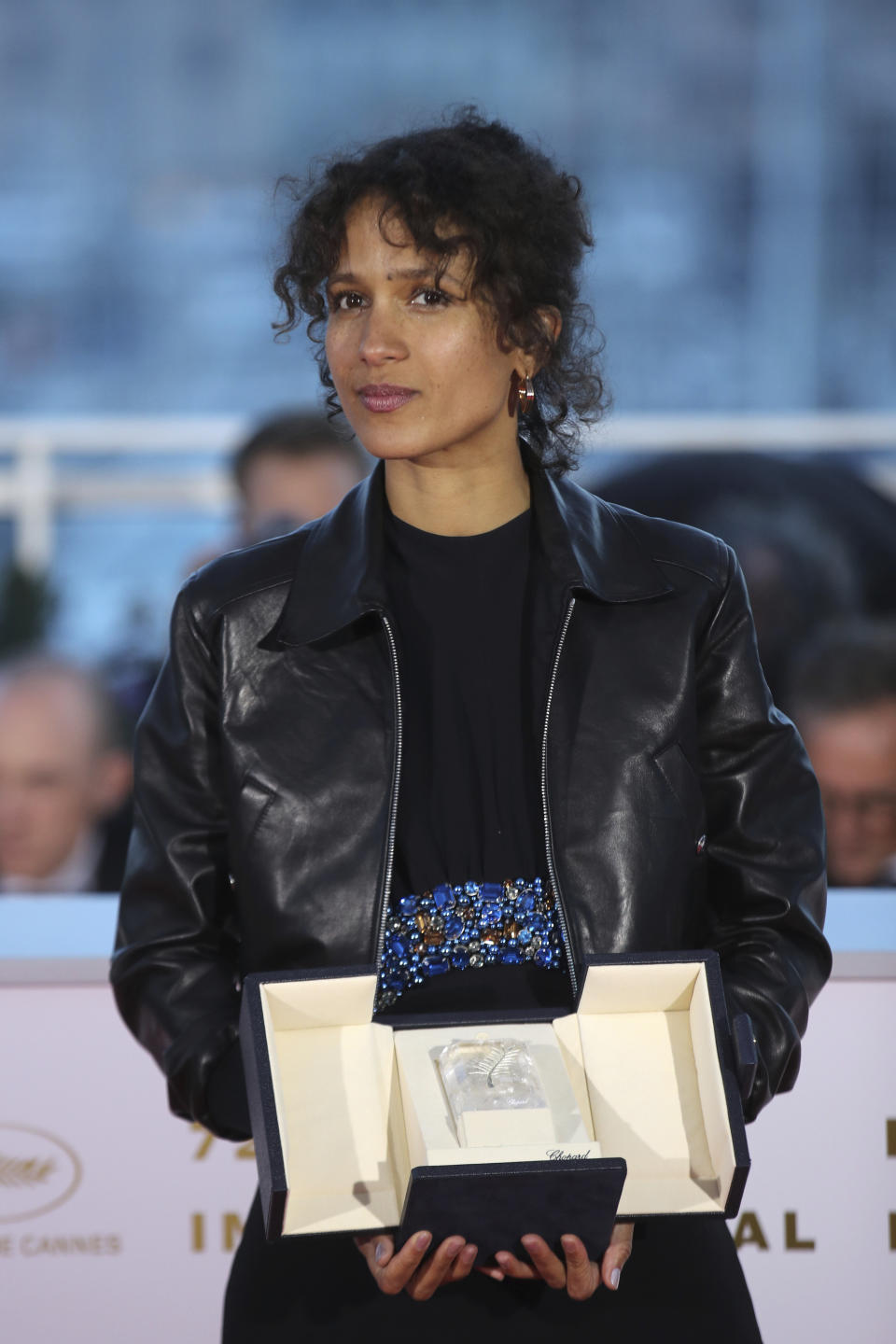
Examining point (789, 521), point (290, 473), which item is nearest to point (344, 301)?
point (290, 473)

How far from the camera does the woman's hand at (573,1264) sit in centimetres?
118

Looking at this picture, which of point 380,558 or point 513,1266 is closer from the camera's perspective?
point 513,1266

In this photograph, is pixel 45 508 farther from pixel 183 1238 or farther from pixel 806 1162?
pixel 806 1162

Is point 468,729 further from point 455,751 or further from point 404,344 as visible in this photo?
point 404,344

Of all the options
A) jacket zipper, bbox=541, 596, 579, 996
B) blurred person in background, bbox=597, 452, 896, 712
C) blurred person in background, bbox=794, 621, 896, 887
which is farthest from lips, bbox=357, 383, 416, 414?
blurred person in background, bbox=597, 452, 896, 712

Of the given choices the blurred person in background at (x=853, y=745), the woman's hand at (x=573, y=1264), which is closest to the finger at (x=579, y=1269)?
the woman's hand at (x=573, y=1264)

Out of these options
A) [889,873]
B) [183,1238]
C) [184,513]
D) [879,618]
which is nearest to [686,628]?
[183,1238]

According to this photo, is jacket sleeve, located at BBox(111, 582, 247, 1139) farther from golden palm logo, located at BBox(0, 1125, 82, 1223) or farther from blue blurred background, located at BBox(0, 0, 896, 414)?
blue blurred background, located at BBox(0, 0, 896, 414)

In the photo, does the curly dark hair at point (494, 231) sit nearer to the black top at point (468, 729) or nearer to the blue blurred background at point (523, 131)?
the black top at point (468, 729)

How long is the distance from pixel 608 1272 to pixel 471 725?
49 cm

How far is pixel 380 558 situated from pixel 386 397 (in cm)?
16

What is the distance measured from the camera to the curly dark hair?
1.45 meters

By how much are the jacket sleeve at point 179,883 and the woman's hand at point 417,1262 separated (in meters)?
0.23

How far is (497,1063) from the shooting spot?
121cm
